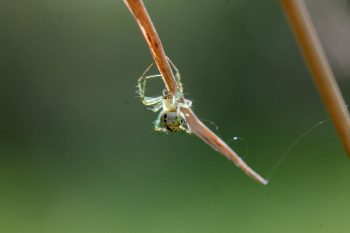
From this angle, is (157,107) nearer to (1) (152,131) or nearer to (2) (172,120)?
(2) (172,120)

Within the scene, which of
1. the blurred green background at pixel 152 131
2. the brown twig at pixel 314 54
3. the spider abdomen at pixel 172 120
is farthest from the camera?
the blurred green background at pixel 152 131

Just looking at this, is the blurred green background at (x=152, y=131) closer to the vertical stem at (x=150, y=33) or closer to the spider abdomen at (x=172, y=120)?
the spider abdomen at (x=172, y=120)

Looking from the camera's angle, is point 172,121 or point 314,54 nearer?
point 314,54

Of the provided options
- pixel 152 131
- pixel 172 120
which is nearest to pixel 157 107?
pixel 172 120

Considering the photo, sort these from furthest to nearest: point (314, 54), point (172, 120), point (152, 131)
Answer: point (152, 131), point (172, 120), point (314, 54)

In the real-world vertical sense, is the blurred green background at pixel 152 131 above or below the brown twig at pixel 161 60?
below

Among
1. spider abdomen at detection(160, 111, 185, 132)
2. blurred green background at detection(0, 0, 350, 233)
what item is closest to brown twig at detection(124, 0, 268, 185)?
spider abdomen at detection(160, 111, 185, 132)

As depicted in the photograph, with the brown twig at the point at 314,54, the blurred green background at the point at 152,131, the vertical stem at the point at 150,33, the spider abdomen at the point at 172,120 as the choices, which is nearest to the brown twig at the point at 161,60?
the vertical stem at the point at 150,33

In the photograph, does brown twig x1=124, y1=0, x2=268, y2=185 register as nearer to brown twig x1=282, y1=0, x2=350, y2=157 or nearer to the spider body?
brown twig x1=282, y1=0, x2=350, y2=157
